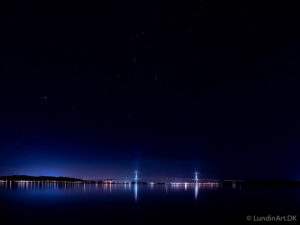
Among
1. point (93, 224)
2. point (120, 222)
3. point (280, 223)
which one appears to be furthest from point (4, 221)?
point (280, 223)

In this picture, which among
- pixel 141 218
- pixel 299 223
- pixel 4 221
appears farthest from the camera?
pixel 141 218

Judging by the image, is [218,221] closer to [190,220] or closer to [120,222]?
[190,220]

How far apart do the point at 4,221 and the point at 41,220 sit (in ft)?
7.59

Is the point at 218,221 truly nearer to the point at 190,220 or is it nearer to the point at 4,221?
the point at 190,220

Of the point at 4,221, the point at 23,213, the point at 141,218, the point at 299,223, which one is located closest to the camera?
the point at 299,223

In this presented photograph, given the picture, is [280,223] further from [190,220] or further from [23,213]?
[23,213]

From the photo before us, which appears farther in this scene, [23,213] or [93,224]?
[23,213]

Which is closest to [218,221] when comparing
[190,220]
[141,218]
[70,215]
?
[190,220]

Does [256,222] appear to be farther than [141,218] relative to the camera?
No

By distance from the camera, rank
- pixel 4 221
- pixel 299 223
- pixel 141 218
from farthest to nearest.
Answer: pixel 141 218 → pixel 4 221 → pixel 299 223

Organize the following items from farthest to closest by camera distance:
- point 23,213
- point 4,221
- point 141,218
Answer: point 23,213, point 141,218, point 4,221

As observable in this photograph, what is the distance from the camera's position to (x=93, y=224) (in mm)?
18109

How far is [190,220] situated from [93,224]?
21.6 feet

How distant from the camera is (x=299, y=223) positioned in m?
17.8
